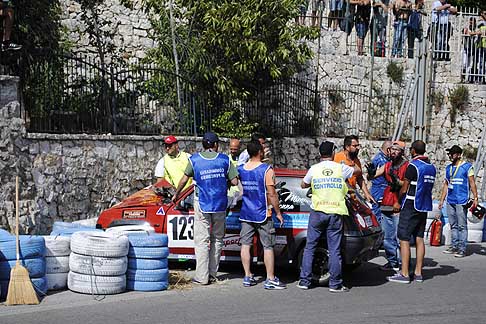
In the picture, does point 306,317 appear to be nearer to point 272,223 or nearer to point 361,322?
point 361,322

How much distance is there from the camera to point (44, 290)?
28.7ft

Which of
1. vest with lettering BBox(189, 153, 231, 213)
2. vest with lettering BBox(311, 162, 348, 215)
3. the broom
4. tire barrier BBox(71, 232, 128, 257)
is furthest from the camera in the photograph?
vest with lettering BBox(189, 153, 231, 213)

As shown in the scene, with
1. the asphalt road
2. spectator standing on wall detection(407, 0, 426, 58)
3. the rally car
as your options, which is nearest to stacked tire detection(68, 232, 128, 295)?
the asphalt road

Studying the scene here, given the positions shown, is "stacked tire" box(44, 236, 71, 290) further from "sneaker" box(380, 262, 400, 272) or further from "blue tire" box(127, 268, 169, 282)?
"sneaker" box(380, 262, 400, 272)

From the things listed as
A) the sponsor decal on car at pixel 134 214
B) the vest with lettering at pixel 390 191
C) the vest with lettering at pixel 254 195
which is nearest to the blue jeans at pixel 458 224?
the vest with lettering at pixel 390 191

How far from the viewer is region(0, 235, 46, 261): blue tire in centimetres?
841

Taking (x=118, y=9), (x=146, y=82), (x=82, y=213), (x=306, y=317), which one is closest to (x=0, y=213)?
(x=82, y=213)

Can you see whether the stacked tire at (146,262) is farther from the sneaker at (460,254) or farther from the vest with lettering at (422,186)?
the sneaker at (460,254)

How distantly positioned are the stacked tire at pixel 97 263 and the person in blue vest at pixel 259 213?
5.43 ft

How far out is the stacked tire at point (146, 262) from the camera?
9.13m

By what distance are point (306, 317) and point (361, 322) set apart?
60 cm

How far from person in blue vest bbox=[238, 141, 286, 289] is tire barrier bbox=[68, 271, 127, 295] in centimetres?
175

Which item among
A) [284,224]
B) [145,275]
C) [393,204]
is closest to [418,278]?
[393,204]

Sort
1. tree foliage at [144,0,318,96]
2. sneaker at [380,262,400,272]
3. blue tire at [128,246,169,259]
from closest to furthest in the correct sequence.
A: blue tire at [128,246,169,259] < sneaker at [380,262,400,272] < tree foliage at [144,0,318,96]
